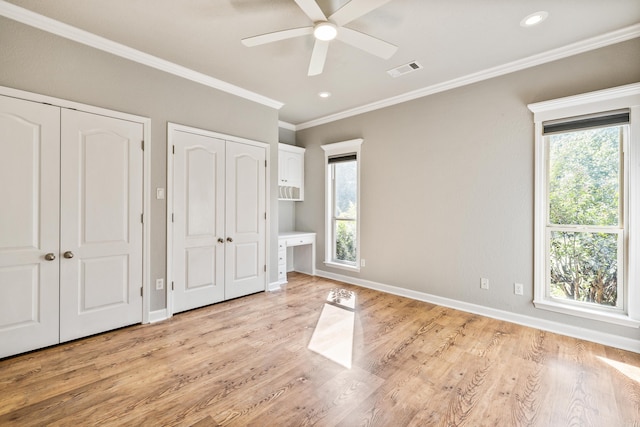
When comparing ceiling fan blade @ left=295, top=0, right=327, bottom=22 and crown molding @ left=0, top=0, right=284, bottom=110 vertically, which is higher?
crown molding @ left=0, top=0, right=284, bottom=110

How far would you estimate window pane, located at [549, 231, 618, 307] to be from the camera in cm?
275

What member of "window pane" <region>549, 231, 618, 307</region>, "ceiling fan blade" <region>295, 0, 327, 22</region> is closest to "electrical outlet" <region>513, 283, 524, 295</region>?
"window pane" <region>549, 231, 618, 307</region>

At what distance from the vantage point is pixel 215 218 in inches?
145

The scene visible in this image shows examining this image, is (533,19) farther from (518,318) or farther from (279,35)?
(518,318)

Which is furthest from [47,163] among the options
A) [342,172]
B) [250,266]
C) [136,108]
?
[342,172]

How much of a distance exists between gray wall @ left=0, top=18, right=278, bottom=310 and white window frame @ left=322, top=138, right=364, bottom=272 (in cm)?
119

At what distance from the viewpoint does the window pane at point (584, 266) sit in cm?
275

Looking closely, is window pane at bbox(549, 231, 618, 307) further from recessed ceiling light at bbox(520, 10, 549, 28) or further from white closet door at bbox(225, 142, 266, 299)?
white closet door at bbox(225, 142, 266, 299)

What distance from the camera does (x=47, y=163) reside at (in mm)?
2510

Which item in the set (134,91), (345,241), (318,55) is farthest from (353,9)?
(345,241)

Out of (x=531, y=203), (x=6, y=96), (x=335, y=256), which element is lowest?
(x=335, y=256)

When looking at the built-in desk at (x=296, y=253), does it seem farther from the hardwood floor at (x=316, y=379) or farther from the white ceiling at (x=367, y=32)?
the white ceiling at (x=367, y=32)

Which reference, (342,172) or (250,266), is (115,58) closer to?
(250,266)

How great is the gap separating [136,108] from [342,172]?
9.95ft
